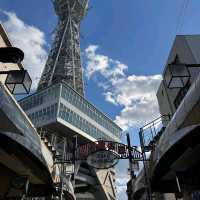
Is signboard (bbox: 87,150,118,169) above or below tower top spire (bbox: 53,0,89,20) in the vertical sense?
below

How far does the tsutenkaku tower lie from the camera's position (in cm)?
7650

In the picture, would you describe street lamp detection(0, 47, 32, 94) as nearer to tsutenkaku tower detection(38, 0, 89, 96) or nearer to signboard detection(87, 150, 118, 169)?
signboard detection(87, 150, 118, 169)

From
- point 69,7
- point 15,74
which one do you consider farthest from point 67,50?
point 15,74

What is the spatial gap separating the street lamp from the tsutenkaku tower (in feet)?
213

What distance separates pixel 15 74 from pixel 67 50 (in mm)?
79722

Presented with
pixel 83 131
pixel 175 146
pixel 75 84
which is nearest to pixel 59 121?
pixel 83 131

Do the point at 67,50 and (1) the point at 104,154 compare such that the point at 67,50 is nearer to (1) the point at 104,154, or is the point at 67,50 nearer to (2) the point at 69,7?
(2) the point at 69,7

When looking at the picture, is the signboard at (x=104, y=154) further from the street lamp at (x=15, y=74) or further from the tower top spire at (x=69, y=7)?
the tower top spire at (x=69, y=7)

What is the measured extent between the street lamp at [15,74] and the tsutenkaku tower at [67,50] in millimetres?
64781

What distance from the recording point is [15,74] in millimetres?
A: 7164

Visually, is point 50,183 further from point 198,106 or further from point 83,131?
point 83,131

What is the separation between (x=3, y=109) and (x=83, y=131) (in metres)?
47.1

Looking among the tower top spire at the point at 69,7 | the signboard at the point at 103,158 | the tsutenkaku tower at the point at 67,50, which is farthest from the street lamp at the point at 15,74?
the tower top spire at the point at 69,7

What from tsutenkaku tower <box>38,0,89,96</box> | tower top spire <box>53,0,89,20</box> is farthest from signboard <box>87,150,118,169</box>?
tower top spire <box>53,0,89,20</box>
